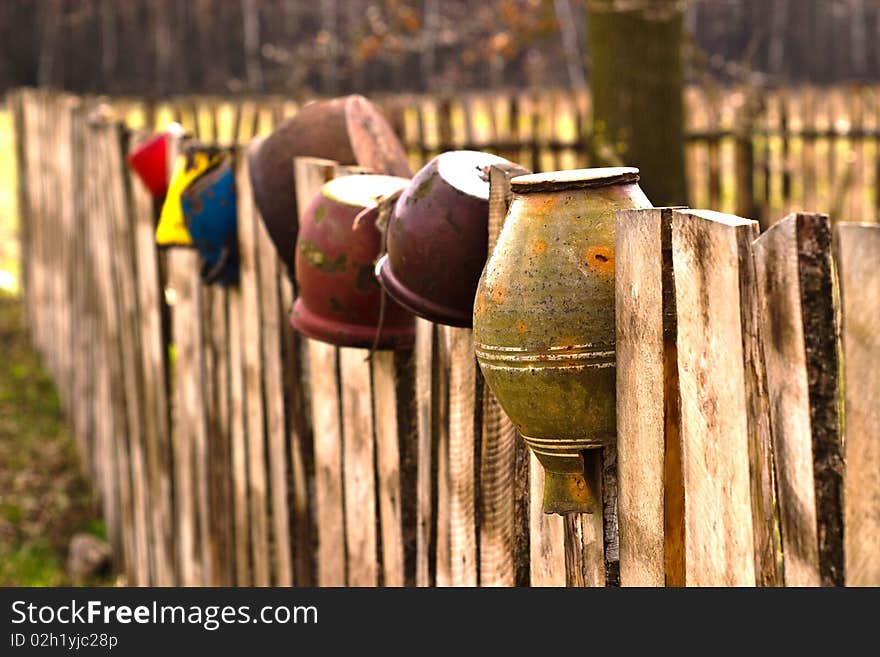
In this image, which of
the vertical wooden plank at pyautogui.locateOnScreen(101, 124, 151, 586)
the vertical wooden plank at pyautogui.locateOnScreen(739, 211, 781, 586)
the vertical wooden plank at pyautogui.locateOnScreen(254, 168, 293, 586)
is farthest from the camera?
the vertical wooden plank at pyautogui.locateOnScreen(101, 124, 151, 586)

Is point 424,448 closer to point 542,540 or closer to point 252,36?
point 542,540

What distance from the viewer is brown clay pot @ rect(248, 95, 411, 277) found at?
3.12 meters

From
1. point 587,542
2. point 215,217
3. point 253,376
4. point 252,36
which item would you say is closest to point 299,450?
point 253,376

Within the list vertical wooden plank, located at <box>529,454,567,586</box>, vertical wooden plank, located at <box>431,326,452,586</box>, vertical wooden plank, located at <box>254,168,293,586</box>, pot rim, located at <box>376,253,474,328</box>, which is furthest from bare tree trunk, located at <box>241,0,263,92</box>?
vertical wooden plank, located at <box>529,454,567,586</box>

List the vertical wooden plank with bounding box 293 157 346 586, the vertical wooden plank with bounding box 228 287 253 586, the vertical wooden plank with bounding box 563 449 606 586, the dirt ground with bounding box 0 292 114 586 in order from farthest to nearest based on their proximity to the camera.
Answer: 1. the dirt ground with bounding box 0 292 114 586
2. the vertical wooden plank with bounding box 228 287 253 586
3. the vertical wooden plank with bounding box 293 157 346 586
4. the vertical wooden plank with bounding box 563 449 606 586

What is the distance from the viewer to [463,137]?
9.37 metres

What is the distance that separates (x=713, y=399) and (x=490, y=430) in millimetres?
723

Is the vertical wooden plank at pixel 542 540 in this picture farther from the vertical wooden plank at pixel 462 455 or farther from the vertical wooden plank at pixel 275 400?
the vertical wooden plank at pixel 275 400

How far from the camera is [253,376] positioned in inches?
143

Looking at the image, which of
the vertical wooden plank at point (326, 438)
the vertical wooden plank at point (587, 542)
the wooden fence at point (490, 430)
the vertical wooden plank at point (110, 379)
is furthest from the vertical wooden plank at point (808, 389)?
the vertical wooden plank at point (110, 379)

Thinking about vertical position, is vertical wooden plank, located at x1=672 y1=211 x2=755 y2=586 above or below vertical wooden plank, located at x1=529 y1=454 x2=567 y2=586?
above

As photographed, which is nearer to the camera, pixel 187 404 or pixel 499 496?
pixel 499 496

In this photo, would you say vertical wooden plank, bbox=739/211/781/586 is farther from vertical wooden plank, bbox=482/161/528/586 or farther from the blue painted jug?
the blue painted jug

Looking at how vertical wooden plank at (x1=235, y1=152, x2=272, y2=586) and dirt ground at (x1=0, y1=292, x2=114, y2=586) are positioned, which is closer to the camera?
vertical wooden plank at (x1=235, y1=152, x2=272, y2=586)
